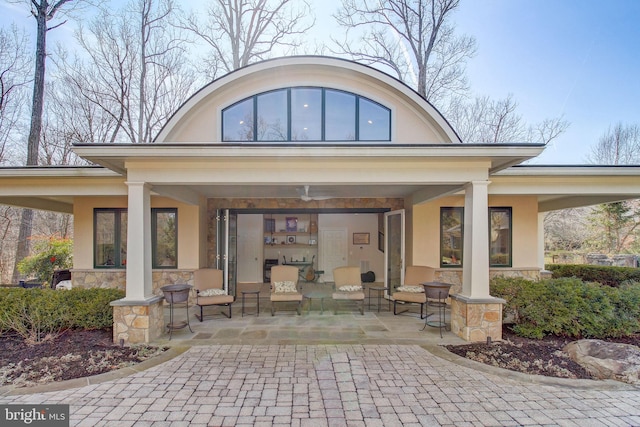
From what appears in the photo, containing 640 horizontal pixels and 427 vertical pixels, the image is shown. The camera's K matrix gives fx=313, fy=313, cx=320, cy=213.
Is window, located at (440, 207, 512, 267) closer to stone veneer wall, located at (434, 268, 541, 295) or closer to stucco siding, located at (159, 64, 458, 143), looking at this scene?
stone veneer wall, located at (434, 268, 541, 295)

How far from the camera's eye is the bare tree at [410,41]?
13.2 meters

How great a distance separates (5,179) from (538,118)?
18.9 meters

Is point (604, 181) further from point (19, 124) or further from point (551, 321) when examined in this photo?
point (19, 124)

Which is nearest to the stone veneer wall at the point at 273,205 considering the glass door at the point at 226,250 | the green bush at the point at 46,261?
the glass door at the point at 226,250

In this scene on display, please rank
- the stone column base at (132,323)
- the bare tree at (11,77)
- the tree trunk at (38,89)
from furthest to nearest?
the bare tree at (11,77)
the tree trunk at (38,89)
the stone column base at (132,323)

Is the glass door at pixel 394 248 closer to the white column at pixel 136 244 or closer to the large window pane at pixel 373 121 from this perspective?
the large window pane at pixel 373 121

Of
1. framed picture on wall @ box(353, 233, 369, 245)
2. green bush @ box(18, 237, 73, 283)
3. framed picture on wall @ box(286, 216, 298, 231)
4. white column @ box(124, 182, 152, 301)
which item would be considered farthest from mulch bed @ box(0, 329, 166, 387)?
framed picture on wall @ box(353, 233, 369, 245)

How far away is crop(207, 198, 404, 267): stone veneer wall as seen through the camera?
812 centimetres

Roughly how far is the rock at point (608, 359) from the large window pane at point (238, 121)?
22.1ft

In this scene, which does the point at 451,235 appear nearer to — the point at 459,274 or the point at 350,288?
the point at 459,274

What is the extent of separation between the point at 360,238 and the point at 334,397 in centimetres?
837

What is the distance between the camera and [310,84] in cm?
693

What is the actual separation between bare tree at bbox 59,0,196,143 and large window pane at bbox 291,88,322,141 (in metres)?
9.41

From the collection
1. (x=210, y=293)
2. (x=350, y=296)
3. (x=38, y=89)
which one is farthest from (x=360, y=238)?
(x=38, y=89)
